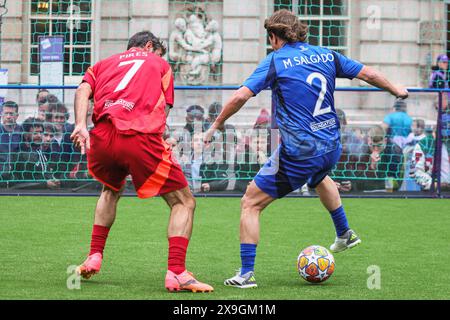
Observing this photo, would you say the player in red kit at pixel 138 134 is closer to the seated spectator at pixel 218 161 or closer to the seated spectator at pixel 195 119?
the seated spectator at pixel 218 161

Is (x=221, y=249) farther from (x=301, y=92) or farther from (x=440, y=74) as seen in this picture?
(x=440, y=74)

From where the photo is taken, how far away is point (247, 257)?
7.66 m

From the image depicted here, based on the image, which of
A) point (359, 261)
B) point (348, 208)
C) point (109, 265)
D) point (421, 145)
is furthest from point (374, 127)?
point (109, 265)

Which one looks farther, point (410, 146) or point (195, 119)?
point (410, 146)

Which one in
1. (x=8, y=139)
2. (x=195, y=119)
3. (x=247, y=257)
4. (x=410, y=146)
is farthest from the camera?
(x=410, y=146)

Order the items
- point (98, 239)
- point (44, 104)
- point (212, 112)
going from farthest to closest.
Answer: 1. point (212, 112)
2. point (44, 104)
3. point (98, 239)

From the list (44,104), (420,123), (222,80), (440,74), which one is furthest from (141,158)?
(222,80)

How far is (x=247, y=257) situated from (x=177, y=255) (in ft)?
1.80

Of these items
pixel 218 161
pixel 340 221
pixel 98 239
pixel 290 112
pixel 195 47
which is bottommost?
pixel 98 239

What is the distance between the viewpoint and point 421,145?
55.6ft

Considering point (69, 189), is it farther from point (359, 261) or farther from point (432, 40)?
point (432, 40)

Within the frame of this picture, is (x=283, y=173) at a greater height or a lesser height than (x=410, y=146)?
lesser

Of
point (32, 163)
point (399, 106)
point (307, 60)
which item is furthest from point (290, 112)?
point (399, 106)

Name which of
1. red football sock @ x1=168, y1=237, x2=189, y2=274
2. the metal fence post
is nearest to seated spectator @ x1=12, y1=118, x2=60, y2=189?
the metal fence post
